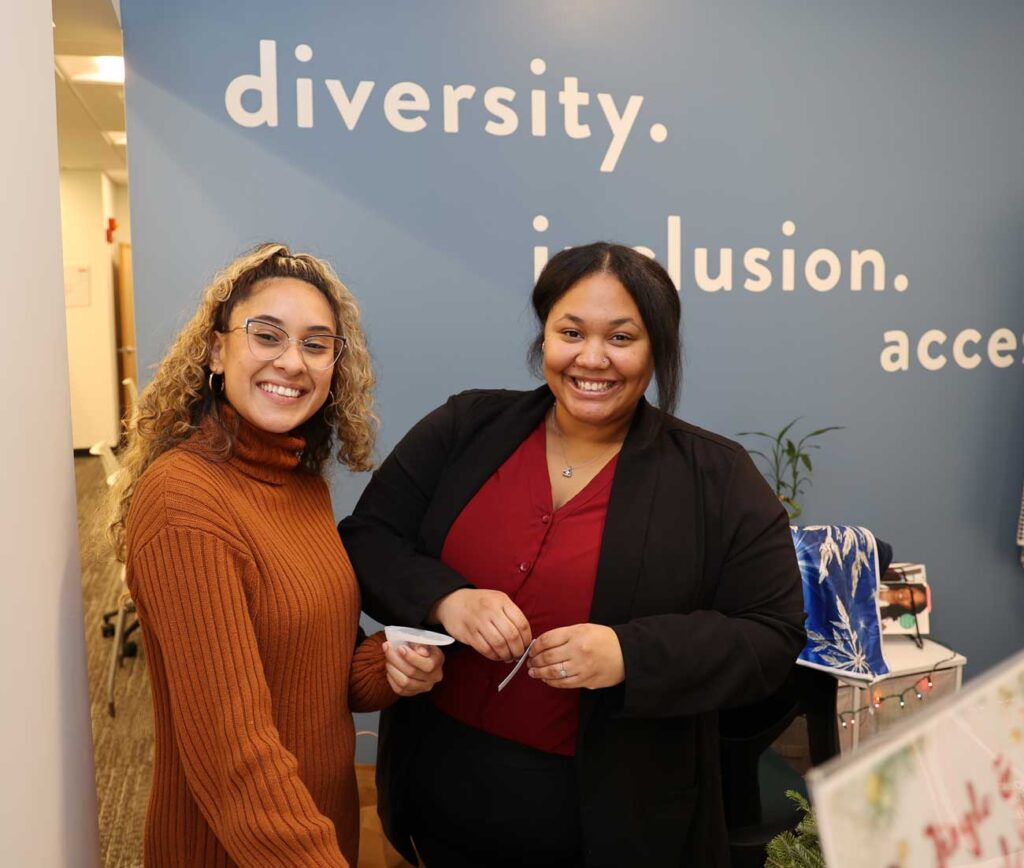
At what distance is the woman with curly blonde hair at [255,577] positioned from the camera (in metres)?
1.19

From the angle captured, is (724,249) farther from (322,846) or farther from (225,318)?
(322,846)

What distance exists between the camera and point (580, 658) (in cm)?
140

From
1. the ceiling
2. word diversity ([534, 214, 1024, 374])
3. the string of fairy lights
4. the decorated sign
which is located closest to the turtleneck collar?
the decorated sign

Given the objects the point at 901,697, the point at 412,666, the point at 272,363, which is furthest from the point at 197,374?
the point at 901,697

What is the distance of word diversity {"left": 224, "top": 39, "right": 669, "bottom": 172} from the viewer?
2963 millimetres

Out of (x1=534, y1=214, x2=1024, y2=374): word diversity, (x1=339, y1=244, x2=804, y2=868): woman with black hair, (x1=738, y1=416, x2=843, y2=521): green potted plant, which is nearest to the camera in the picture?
(x1=339, y1=244, x2=804, y2=868): woman with black hair

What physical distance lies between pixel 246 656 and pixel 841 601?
2116 mm

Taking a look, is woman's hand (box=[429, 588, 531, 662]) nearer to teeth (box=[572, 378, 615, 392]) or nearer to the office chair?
teeth (box=[572, 378, 615, 392])

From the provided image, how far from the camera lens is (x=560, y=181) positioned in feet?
10.7

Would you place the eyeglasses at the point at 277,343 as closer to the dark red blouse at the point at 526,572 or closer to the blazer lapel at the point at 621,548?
the dark red blouse at the point at 526,572

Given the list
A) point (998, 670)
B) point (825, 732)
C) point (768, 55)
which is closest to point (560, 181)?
point (768, 55)

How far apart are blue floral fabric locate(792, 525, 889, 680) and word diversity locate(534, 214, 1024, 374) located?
1.04m

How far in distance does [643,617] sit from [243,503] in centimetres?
66

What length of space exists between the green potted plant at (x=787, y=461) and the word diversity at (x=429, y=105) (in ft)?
3.89
